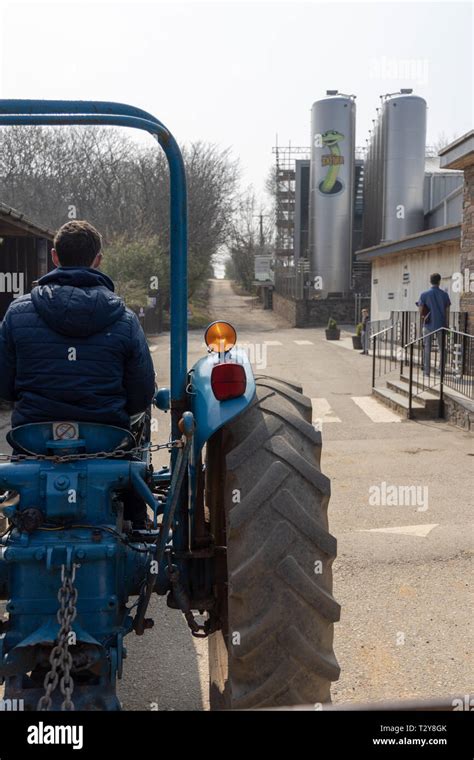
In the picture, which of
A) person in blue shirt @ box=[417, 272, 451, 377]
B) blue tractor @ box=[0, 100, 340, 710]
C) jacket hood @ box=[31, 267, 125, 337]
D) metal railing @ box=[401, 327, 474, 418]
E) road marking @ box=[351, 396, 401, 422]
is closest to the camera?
blue tractor @ box=[0, 100, 340, 710]

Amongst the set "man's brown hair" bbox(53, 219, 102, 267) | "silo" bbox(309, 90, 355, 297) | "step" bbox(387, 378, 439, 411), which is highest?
"silo" bbox(309, 90, 355, 297)

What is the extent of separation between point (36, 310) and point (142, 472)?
685 millimetres

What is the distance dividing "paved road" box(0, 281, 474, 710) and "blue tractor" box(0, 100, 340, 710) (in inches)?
40.1

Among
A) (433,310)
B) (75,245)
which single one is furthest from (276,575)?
(433,310)

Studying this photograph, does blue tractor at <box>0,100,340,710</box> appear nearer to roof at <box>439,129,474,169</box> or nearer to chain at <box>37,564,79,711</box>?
chain at <box>37,564,79,711</box>

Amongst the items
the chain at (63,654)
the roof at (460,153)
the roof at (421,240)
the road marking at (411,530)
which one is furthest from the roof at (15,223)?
the chain at (63,654)

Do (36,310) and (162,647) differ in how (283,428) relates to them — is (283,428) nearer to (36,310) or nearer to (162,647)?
(36,310)

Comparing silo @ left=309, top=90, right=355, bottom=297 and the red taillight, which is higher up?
silo @ left=309, top=90, right=355, bottom=297

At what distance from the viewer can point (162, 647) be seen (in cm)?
418

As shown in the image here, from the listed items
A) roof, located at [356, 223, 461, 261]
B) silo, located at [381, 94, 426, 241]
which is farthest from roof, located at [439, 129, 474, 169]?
silo, located at [381, 94, 426, 241]

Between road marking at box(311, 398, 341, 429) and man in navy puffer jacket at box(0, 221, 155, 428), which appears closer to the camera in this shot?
man in navy puffer jacket at box(0, 221, 155, 428)

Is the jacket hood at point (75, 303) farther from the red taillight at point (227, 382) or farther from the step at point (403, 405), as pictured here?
the step at point (403, 405)

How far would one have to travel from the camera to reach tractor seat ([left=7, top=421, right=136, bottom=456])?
2.71 m

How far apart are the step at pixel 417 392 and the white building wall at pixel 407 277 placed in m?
4.58
